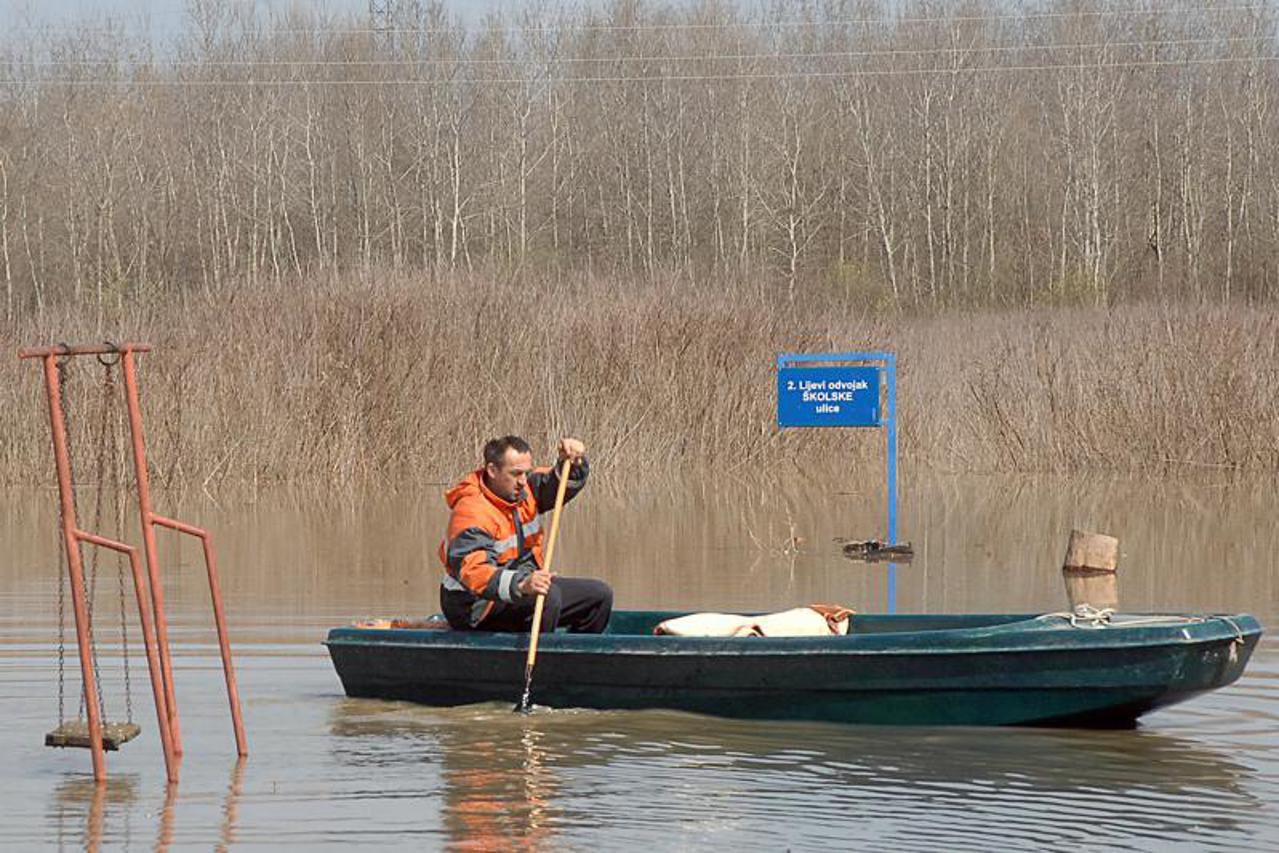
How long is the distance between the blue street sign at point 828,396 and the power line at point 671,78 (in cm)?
4059

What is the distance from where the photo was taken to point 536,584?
11.0m

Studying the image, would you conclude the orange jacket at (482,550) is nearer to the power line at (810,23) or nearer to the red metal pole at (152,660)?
the red metal pole at (152,660)

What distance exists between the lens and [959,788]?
31.1 ft

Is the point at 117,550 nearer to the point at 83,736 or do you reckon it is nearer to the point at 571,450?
the point at 83,736

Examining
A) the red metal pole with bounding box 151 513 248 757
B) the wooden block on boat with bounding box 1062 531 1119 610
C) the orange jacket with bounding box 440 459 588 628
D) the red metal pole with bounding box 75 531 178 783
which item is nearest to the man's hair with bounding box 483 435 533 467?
the orange jacket with bounding box 440 459 588 628

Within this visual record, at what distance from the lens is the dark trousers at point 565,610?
1168 cm

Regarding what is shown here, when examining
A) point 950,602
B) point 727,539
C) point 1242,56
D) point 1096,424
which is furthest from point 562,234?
point 950,602

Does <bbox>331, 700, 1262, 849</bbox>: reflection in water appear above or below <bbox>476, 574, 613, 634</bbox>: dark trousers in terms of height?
below

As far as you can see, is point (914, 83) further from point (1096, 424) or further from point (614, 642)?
point (614, 642)

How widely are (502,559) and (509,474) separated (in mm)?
471

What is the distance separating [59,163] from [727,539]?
134 feet

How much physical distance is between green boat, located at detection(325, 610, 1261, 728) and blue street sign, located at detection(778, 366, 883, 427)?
9.32 m

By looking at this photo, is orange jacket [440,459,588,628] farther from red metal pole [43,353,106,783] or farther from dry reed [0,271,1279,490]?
dry reed [0,271,1279,490]

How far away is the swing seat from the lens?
945 cm
